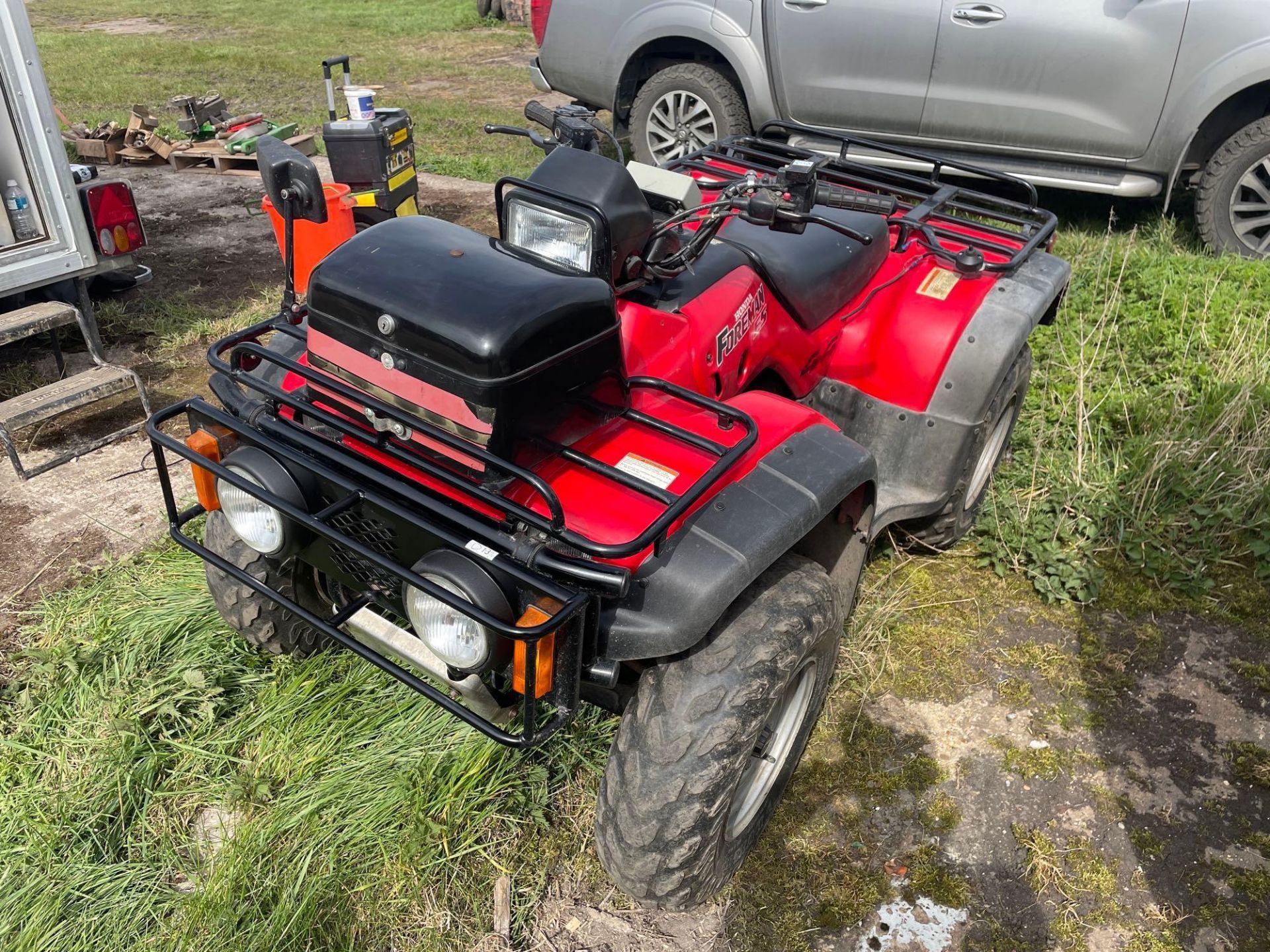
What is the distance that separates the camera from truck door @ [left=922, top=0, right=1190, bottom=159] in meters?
5.48

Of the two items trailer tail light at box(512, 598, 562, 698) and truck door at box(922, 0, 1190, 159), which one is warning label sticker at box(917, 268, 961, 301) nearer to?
trailer tail light at box(512, 598, 562, 698)

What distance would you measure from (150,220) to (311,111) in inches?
142

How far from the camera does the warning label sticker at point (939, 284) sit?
3266 mm

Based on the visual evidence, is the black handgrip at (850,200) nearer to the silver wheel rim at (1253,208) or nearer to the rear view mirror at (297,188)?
the rear view mirror at (297,188)

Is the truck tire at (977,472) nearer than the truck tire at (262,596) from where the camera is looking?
No

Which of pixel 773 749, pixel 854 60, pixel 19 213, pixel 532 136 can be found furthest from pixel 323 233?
pixel 854 60

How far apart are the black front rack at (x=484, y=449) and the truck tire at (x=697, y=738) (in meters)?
0.31

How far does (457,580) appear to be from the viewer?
72.7 inches

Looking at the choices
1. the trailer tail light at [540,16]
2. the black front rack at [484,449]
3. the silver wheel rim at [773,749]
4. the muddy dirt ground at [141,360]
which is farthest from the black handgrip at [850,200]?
the trailer tail light at [540,16]

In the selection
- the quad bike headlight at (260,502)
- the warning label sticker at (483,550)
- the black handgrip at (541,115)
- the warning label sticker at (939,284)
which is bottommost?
the quad bike headlight at (260,502)

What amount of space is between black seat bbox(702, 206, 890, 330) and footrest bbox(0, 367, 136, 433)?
9.11 ft

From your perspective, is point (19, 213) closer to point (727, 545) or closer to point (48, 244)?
point (48, 244)

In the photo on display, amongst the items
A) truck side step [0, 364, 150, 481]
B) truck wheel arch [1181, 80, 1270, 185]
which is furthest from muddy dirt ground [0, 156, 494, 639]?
truck wheel arch [1181, 80, 1270, 185]

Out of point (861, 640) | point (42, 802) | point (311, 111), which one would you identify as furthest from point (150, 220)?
point (861, 640)
